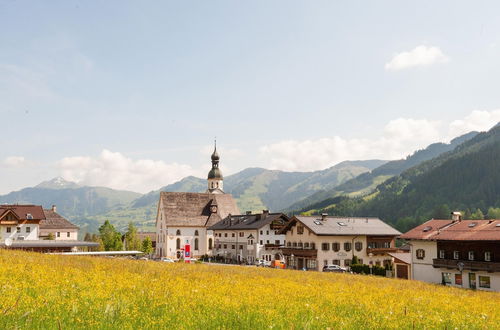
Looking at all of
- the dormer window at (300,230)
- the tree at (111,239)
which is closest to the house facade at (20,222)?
the tree at (111,239)

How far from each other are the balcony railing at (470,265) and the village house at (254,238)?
109ft

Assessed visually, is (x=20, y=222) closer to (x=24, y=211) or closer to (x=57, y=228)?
(x=24, y=211)

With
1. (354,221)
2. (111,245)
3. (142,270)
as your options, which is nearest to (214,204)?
(111,245)

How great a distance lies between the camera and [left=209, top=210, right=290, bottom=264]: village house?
284 ft

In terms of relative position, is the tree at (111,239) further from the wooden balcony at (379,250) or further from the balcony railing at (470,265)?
the balcony railing at (470,265)

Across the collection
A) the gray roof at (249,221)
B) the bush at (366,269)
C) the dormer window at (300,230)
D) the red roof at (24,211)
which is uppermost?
the red roof at (24,211)

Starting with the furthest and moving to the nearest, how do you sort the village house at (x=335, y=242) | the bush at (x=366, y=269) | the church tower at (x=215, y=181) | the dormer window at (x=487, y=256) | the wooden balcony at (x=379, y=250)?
the church tower at (x=215, y=181) < the wooden balcony at (x=379, y=250) < the village house at (x=335, y=242) < the bush at (x=366, y=269) < the dormer window at (x=487, y=256)

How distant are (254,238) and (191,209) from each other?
30680mm

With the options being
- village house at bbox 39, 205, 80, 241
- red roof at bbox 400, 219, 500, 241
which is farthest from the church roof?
red roof at bbox 400, 219, 500, 241

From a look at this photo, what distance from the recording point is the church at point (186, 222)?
107375 millimetres

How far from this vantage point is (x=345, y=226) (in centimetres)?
7456

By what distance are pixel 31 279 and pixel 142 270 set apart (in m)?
7.56

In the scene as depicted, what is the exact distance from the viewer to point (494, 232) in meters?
48.8

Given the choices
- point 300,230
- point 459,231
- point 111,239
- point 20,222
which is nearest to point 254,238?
point 300,230
